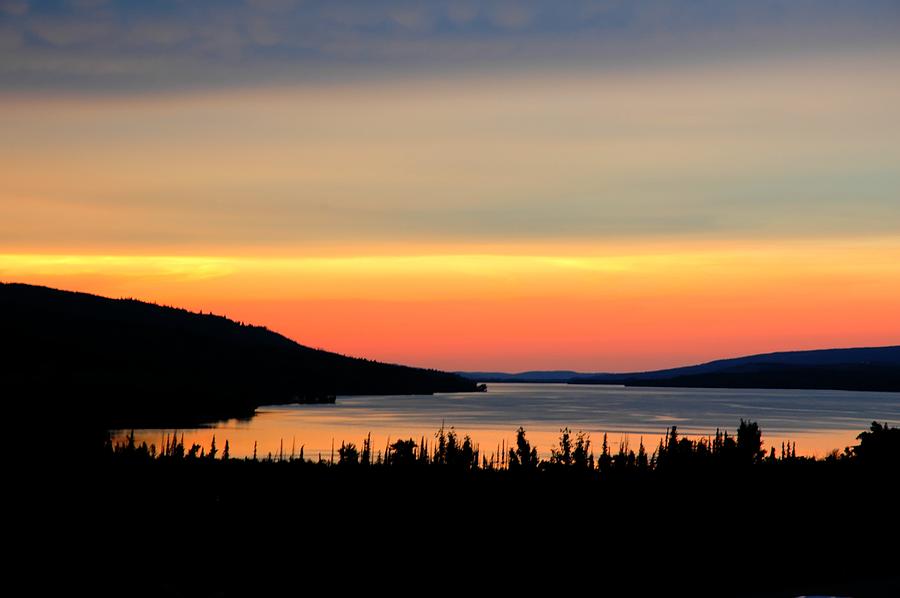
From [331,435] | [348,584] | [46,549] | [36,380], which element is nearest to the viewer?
[348,584]

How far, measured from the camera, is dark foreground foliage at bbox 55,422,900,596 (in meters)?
34.4

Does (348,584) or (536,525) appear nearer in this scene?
(348,584)

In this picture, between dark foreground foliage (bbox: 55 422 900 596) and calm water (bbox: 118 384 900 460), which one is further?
calm water (bbox: 118 384 900 460)

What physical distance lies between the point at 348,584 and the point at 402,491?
9531 mm

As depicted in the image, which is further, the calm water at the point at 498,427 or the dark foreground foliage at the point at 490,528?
the calm water at the point at 498,427

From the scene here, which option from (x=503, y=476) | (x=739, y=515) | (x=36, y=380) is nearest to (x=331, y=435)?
(x=36, y=380)

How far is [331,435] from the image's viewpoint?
11519 cm

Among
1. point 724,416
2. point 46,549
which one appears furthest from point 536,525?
point 724,416

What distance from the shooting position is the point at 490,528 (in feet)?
126

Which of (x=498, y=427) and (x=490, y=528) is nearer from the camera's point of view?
(x=490, y=528)

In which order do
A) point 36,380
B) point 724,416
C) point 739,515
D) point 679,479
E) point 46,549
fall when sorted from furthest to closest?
point 724,416 < point 36,380 < point 679,479 < point 739,515 < point 46,549

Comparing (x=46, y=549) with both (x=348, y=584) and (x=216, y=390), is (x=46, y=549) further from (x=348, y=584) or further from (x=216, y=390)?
(x=216, y=390)

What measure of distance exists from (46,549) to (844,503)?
99.8ft

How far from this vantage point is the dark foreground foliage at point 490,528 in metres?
34.4
